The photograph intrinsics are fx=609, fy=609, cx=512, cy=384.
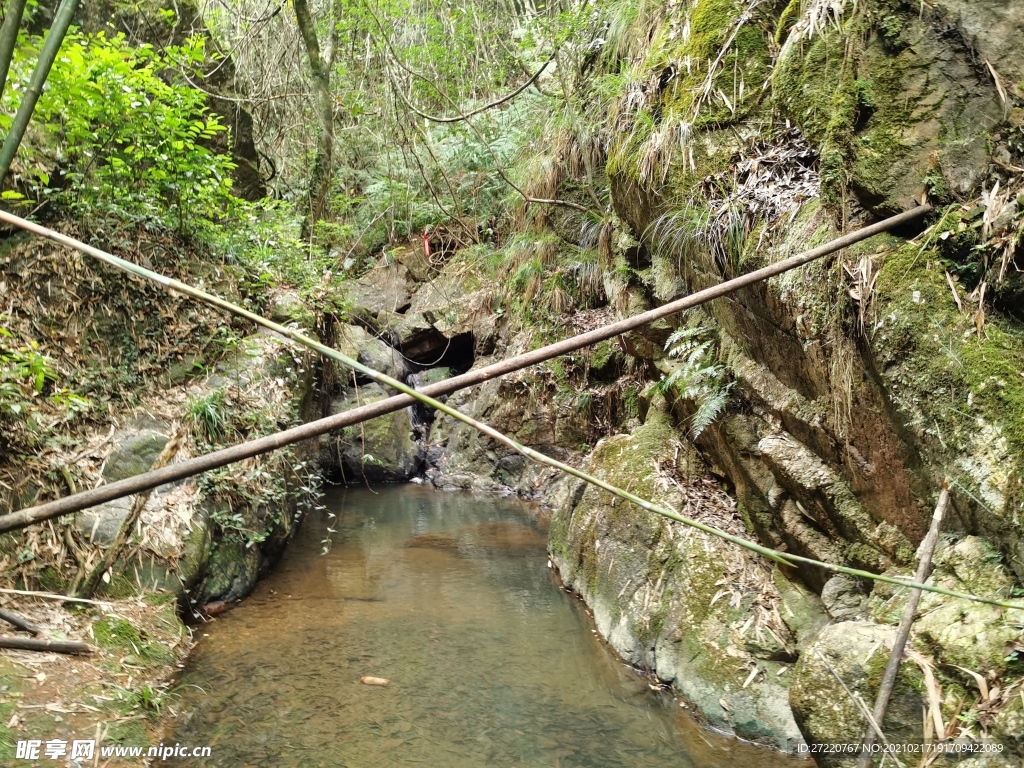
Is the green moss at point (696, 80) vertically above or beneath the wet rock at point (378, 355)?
above

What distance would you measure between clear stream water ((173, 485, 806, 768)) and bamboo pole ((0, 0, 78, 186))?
303 cm

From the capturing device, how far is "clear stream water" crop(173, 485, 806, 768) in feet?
11.1

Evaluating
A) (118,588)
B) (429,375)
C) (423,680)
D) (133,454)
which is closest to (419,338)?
(429,375)

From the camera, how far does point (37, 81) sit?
164 centimetres

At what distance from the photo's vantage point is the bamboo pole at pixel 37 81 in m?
1.56

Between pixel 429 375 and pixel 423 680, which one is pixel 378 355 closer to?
pixel 429 375

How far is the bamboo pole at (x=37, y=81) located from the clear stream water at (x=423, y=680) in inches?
119

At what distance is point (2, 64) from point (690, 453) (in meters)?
4.97

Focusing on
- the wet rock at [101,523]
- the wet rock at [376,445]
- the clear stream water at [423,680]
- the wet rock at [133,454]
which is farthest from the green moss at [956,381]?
the wet rock at [376,445]

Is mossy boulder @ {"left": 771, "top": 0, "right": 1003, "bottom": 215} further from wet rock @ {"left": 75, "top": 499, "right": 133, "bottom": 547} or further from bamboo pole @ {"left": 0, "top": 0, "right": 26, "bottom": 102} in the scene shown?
wet rock @ {"left": 75, "top": 499, "right": 133, "bottom": 547}

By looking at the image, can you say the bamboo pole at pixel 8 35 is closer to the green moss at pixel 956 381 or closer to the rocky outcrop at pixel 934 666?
the rocky outcrop at pixel 934 666

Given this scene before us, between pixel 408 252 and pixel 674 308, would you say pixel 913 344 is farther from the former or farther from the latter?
pixel 408 252

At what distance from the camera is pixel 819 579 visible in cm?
374

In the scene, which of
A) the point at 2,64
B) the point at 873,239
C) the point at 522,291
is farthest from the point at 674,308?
the point at 522,291
